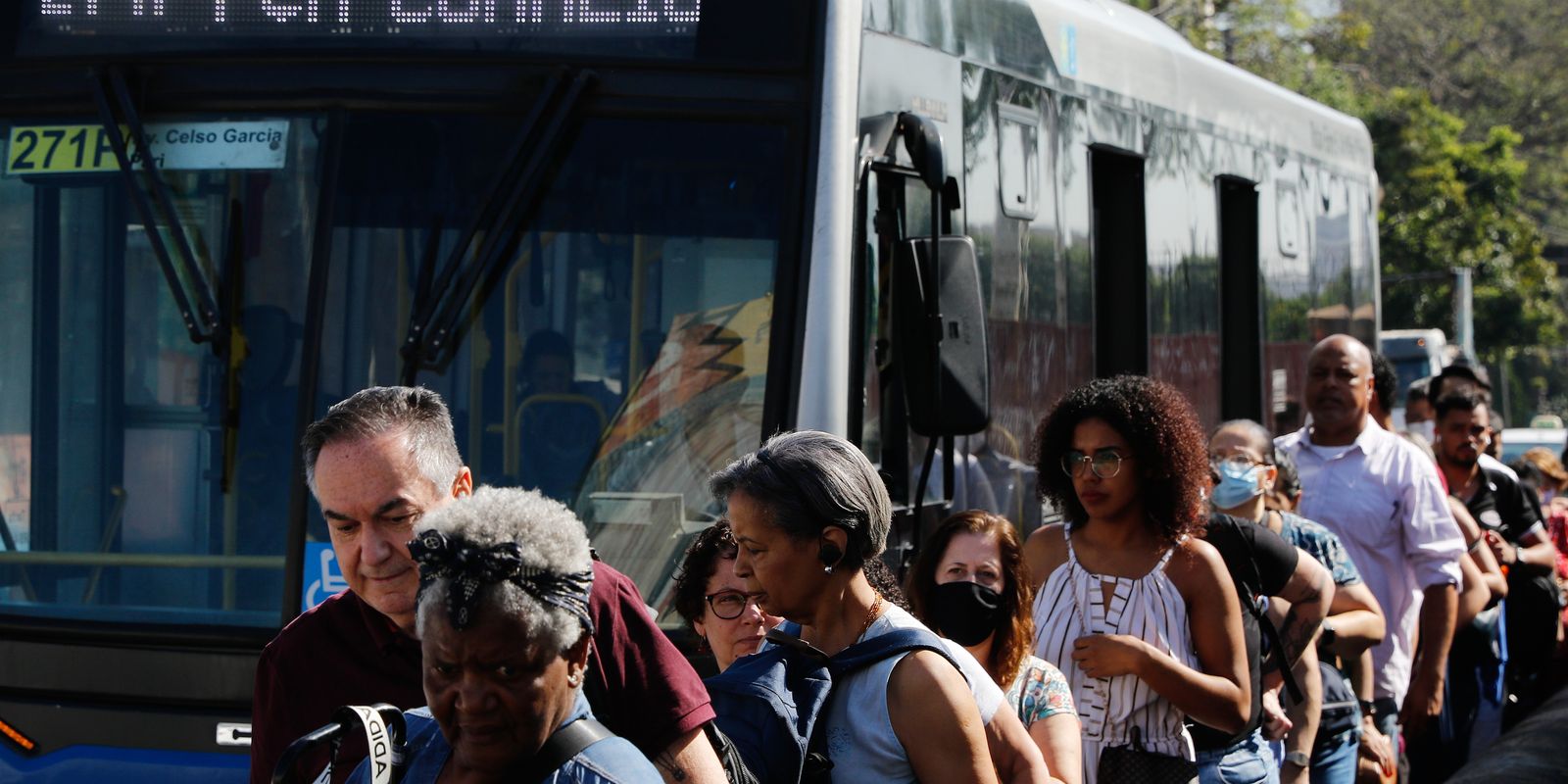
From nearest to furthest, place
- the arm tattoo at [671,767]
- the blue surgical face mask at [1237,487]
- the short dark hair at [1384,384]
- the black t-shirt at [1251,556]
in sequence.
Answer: the arm tattoo at [671,767], the black t-shirt at [1251,556], the blue surgical face mask at [1237,487], the short dark hair at [1384,384]

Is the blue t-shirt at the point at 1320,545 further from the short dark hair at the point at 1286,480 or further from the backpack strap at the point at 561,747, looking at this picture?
the backpack strap at the point at 561,747

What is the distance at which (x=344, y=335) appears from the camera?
16.6 ft

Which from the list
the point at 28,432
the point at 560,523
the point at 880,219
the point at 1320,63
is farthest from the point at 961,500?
the point at 1320,63

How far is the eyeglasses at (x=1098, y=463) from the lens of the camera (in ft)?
15.3

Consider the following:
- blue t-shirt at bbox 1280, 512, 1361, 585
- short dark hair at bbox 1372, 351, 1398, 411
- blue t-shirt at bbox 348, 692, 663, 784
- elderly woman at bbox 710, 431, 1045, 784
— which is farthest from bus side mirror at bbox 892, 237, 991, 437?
short dark hair at bbox 1372, 351, 1398, 411

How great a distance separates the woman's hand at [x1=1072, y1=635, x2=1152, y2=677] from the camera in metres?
4.39

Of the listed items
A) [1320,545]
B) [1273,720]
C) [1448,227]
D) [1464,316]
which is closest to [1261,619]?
[1273,720]

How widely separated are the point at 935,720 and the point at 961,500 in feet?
9.41

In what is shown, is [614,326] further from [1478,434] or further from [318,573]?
[1478,434]

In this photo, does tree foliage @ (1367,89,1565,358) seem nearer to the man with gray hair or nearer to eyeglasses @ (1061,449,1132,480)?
eyeglasses @ (1061,449,1132,480)

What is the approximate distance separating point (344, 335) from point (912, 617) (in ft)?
7.86

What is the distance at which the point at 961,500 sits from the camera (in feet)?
18.9

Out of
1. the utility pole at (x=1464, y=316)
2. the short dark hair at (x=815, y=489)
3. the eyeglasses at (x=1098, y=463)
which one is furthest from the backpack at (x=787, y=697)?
the utility pole at (x=1464, y=316)

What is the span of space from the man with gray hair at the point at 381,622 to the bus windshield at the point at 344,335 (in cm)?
182
